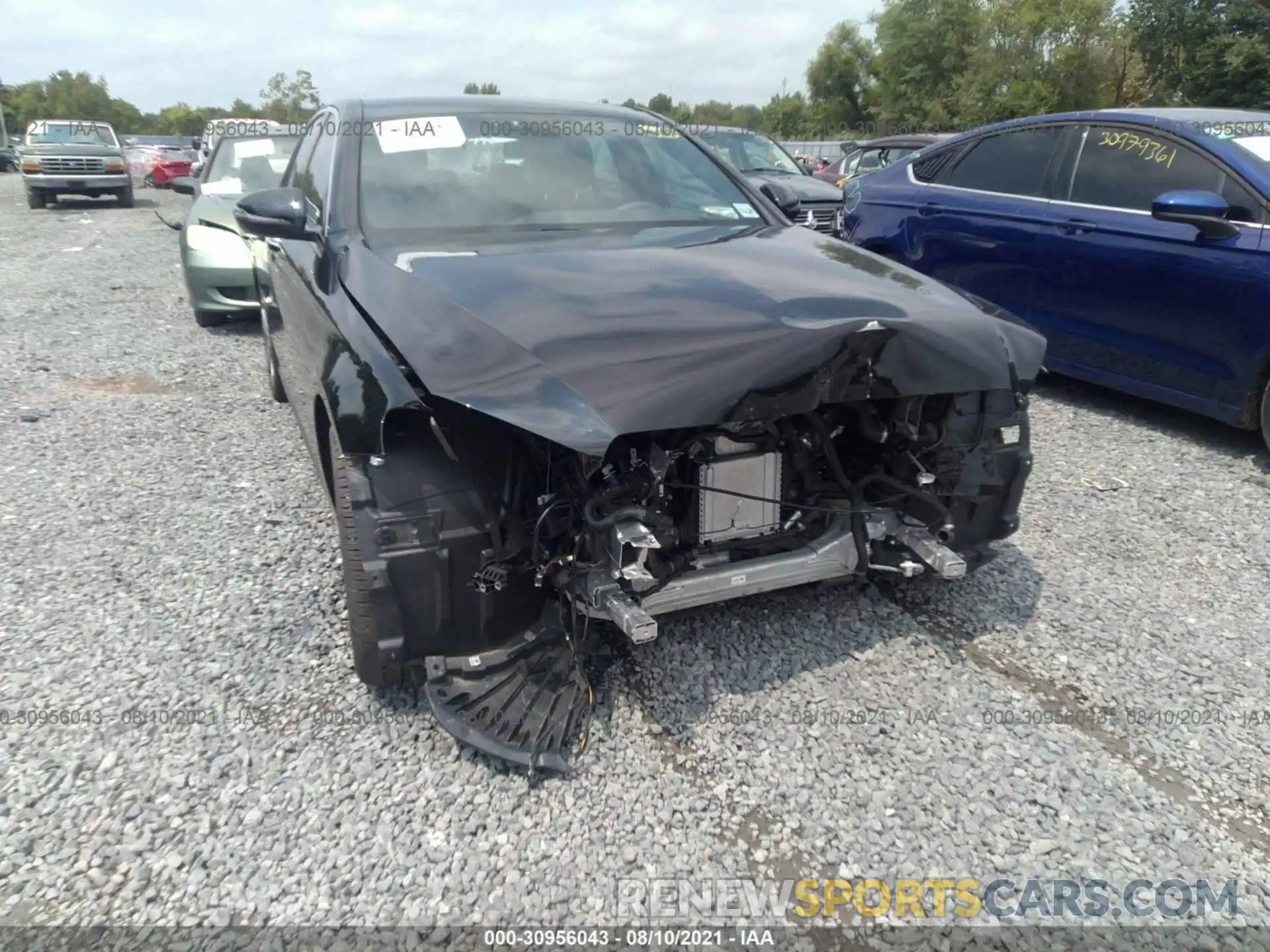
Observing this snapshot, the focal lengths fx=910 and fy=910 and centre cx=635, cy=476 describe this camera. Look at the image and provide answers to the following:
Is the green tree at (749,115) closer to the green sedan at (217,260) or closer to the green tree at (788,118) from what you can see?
the green tree at (788,118)

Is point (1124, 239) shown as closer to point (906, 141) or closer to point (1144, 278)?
point (1144, 278)

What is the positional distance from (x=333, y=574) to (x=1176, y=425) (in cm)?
472

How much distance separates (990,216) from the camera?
586cm

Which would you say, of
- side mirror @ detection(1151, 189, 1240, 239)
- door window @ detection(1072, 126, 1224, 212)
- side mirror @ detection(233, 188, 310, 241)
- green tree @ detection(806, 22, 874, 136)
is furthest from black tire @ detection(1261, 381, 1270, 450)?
green tree @ detection(806, 22, 874, 136)

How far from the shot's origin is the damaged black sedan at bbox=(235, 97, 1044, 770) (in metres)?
2.33

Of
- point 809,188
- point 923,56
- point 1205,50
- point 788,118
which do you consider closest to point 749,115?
point 788,118

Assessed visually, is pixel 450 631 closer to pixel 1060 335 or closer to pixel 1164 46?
pixel 1060 335

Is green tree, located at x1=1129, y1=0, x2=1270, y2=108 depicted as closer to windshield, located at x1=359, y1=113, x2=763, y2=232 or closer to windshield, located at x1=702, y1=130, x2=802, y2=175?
windshield, located at x1=702, y1=130, x2=802, y2=175

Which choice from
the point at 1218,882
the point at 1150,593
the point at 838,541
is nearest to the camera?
the point at 1218,882

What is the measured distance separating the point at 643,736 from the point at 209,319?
6.90 meters

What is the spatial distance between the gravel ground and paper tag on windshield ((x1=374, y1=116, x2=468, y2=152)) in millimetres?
1652

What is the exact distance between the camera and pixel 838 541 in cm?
288

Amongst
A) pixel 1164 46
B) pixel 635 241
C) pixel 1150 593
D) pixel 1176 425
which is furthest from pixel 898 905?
pixel 1164 46

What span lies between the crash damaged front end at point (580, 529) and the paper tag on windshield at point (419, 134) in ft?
5.20
